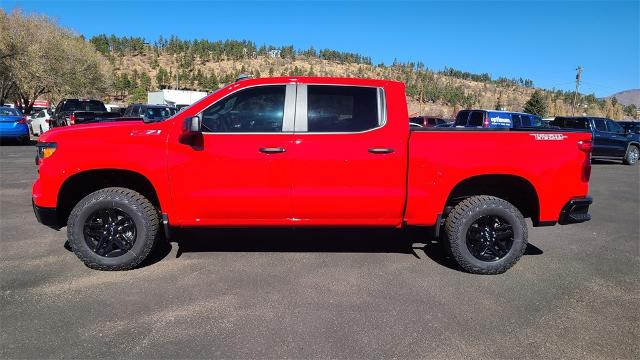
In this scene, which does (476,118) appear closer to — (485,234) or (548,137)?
(548,137)

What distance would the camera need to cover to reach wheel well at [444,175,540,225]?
459 cm

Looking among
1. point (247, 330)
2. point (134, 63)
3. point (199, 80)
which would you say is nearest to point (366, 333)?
point (247, 330)

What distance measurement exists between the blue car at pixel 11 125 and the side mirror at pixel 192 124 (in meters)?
18.0

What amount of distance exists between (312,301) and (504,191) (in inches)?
101

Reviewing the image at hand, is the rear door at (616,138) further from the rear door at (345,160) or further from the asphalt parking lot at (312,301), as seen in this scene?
the rear door at (345,160)

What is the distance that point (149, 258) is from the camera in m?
4.80

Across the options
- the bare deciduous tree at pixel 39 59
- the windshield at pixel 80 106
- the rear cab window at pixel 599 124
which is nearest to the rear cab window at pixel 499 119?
the rear cab window at pixel 599 124

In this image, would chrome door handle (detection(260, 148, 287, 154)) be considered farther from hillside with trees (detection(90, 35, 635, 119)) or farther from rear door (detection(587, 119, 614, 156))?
hillside with trees (detection(90, 35, 635, 119))

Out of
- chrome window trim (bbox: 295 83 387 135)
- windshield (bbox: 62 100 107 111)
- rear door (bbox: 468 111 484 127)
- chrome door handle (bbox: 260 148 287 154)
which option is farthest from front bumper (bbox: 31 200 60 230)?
windshield (bbox: 62 100 107 111)

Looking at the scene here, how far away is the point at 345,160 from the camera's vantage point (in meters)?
4.27

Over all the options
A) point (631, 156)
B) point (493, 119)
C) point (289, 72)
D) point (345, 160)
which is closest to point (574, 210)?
point (345, 160)

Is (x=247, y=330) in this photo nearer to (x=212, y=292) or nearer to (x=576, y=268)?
(x=212, y=292)

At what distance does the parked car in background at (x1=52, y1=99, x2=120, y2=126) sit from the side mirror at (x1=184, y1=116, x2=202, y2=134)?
627 inches

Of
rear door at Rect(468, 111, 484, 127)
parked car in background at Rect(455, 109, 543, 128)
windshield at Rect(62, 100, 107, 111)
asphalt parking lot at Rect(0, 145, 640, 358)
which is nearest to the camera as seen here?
asphalt parking lot at Rect(0, 145, 640, 358)
